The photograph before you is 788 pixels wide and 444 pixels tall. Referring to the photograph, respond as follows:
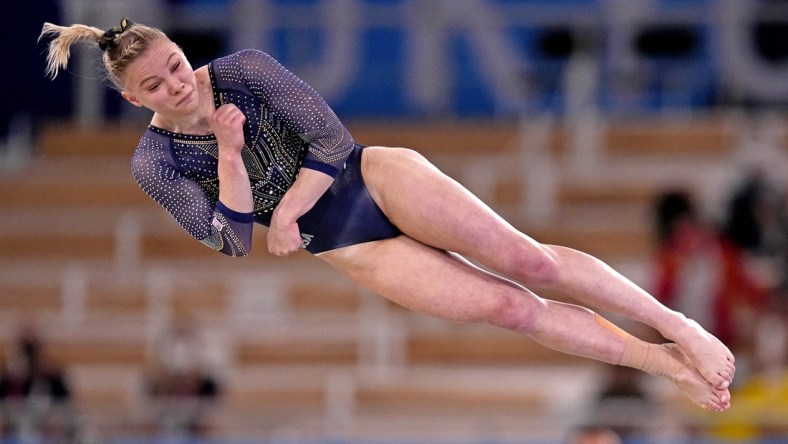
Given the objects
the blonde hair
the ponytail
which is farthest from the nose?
the ponytail

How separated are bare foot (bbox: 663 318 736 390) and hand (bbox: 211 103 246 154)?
5.02ft

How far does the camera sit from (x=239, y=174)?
13.2 feet

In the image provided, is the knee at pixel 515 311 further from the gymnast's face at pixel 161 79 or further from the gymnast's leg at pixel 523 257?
the gymnast's face at pixel 161 79

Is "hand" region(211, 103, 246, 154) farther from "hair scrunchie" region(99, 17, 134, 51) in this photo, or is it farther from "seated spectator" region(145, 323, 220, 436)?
"seated spectator" region(145, 323, 220, 436)

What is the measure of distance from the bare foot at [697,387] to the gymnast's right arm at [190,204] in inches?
56.9

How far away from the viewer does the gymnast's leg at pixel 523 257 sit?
13.8 feet

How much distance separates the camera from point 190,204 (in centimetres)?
409

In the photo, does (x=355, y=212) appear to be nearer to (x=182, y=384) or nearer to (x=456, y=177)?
(x=182, y=384)

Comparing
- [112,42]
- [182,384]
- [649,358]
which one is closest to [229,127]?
[112,42]

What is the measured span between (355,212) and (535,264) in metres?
0.63

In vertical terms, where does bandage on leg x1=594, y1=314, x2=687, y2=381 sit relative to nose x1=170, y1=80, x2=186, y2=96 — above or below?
below

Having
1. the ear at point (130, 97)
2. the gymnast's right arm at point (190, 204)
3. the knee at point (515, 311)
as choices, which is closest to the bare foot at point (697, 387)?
the knee at point (515, 311)

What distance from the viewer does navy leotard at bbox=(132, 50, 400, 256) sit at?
411 cm

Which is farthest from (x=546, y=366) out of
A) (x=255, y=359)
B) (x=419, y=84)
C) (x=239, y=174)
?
(x=239, y=174)
